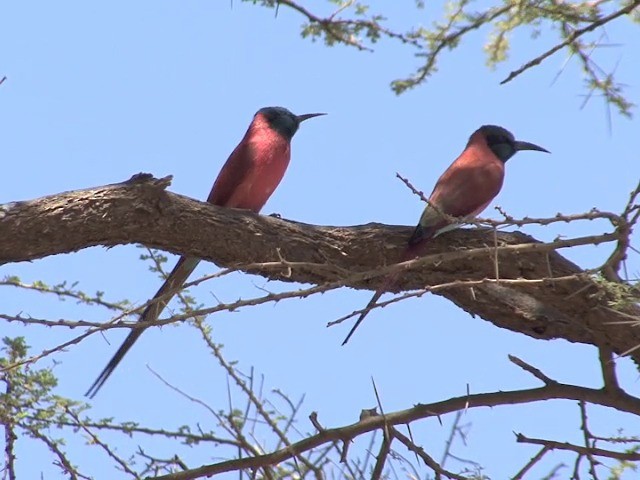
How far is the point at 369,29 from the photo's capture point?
3.78m

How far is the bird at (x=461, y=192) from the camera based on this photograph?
3.83 metres

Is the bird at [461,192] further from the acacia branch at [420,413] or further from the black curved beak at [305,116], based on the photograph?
the black curved beak at [305,116]

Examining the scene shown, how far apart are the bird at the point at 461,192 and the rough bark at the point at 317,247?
86mm

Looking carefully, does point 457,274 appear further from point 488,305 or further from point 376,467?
point 376,467

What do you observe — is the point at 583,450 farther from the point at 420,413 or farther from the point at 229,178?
the point at 229,178

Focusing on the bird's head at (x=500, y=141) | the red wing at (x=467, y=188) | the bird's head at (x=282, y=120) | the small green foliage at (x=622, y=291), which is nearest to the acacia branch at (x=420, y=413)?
the small green foliage at (x=622, y=291)

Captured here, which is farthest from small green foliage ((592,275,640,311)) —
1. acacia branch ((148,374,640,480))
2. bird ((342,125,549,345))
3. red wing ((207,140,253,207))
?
red wing ((207,140,253,207))

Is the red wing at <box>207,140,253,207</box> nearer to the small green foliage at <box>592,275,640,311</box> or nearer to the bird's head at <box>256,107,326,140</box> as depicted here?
the bird's head at <box>256,107,326,140</box>

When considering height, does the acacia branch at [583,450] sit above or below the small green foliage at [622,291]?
below

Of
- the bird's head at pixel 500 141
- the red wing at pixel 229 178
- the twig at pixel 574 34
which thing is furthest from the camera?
the bird's head at pixel 500 141

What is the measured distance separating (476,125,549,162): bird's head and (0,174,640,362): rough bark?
0.75m

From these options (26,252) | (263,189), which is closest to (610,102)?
(263,189)

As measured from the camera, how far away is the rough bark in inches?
137

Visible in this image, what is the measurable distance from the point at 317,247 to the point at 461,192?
2.27 feet
